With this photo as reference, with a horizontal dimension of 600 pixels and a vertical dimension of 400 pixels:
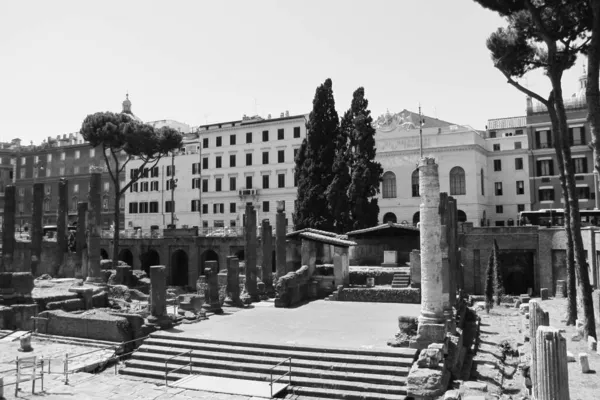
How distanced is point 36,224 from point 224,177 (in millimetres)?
20202

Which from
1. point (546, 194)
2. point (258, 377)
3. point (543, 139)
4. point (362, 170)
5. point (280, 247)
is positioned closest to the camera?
point (258, 377)

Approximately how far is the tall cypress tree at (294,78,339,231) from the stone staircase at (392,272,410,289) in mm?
13206

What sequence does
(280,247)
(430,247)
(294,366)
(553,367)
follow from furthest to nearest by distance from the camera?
(280,247)
(430,247)
(294,366)
(553,367)

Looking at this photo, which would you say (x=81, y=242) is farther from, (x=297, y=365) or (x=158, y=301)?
(x=297, y=365)

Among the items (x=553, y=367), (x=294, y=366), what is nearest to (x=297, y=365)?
(x=294, y=366)

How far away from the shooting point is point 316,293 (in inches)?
1074

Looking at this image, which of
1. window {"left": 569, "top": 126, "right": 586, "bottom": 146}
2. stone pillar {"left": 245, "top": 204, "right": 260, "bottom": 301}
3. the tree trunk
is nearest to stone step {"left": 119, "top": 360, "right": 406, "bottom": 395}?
the tree trunk

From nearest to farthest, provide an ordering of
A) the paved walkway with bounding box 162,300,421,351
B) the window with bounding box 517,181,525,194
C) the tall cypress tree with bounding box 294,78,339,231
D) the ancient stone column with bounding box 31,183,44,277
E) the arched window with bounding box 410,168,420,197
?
1. the paved walkway with bounding box 162,300,421,351
2. the ancient stone column with bounding box 31,183,44,277
3. the tall cypress tree with bounding box 294,78,339,231
4. the arched window with bounding box 410,168,420,197
5. the window with bounding box 517,181,525,194

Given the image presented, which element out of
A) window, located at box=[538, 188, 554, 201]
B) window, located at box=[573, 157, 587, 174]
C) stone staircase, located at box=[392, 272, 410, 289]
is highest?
window, located at box=[573, 157, 587, 174]

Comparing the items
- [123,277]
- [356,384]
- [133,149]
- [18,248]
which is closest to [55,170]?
[18,248]

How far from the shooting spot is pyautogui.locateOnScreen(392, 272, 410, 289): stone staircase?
27.1m

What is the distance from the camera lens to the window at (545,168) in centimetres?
4478

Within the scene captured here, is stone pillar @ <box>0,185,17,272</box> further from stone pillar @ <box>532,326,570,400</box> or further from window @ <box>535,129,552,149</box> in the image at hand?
window @ <box>535,129,552,149</box>

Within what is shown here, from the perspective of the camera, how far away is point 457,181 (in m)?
44.5
